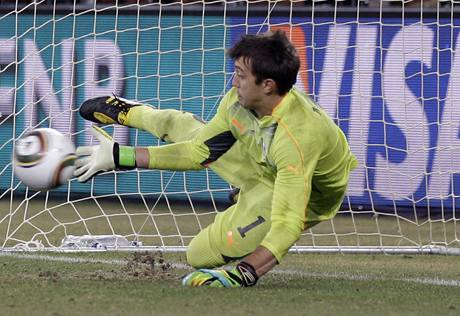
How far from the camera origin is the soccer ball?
6453 millimetres

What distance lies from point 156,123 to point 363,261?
2082mm

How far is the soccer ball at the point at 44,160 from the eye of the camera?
6.45 meters

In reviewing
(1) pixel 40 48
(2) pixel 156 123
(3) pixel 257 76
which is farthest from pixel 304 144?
(1) pixel 40 48

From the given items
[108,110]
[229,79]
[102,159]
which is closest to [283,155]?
[102,159]

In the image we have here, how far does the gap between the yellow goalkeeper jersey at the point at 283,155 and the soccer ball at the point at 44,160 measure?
1.59ft

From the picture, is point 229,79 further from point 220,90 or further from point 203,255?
point 203,255

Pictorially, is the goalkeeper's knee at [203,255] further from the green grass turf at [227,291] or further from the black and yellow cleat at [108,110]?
the black and yellow cleat at [108,110]

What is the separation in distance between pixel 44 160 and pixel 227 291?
128cm

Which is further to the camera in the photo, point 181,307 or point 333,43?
point 333,43

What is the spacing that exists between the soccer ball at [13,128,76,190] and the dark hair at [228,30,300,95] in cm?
109

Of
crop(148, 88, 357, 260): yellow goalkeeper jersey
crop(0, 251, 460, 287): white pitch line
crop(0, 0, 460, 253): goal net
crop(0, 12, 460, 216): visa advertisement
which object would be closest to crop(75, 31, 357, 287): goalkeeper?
crop(148, 88, 357, 260): yellow goalkeeper jersey

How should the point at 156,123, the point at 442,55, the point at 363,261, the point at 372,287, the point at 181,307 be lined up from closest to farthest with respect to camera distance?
the point at 181,307 < the point at 372,287 < the point at 156,123 < the point at 363,261 < the point at 442,55

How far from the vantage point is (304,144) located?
6141 millimetres

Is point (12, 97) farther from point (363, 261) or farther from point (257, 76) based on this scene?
point (257, 76)
